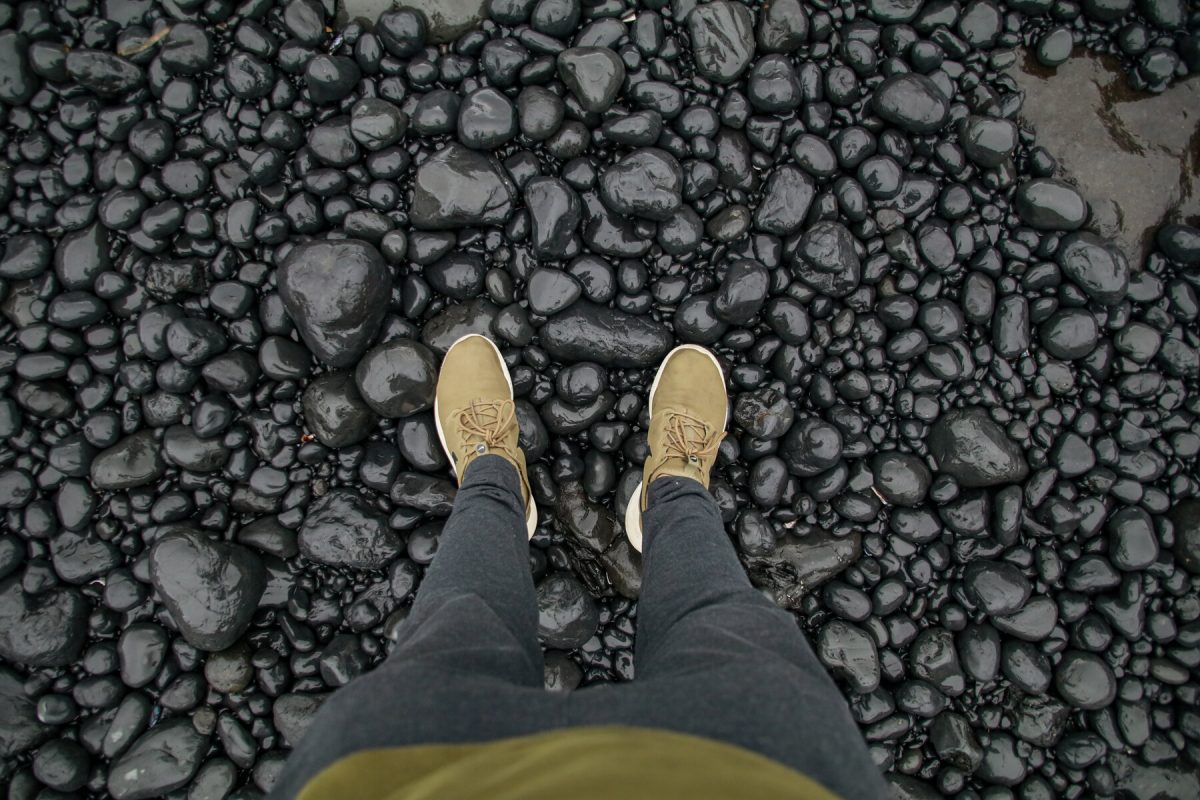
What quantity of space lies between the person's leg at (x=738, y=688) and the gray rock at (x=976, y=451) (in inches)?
55.0

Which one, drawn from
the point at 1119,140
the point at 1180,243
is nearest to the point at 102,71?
the point at 1119,140

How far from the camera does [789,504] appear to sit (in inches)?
113

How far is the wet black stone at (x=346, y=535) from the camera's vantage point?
2.69 meters

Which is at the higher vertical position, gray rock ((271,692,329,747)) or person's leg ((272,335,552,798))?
person's leg ((272,335,552,798))

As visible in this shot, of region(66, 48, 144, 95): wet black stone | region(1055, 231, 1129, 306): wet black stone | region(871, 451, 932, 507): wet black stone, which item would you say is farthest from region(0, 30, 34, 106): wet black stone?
region(1055, 231, 1129, 306): wet black stone

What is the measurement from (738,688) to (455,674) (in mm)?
588

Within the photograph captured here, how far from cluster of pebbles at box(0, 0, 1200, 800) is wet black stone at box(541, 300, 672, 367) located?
0.01 m

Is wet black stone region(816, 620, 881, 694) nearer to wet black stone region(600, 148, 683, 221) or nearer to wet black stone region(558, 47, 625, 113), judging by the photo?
wet black stone region(600, 148, 683, 221)

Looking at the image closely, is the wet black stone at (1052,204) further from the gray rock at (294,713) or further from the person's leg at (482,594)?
the gray rock at (294,713)

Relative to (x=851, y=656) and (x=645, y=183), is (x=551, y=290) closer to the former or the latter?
(x=645, y=183)

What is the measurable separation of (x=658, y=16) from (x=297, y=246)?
1731mm

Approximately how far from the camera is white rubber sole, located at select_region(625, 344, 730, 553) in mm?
2688

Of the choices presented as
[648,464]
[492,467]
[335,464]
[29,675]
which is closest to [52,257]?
[335,464]

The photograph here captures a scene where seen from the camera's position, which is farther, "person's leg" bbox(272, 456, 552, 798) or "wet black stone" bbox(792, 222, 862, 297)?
"wet black stone" bbox(792, 222, 862, 297)
